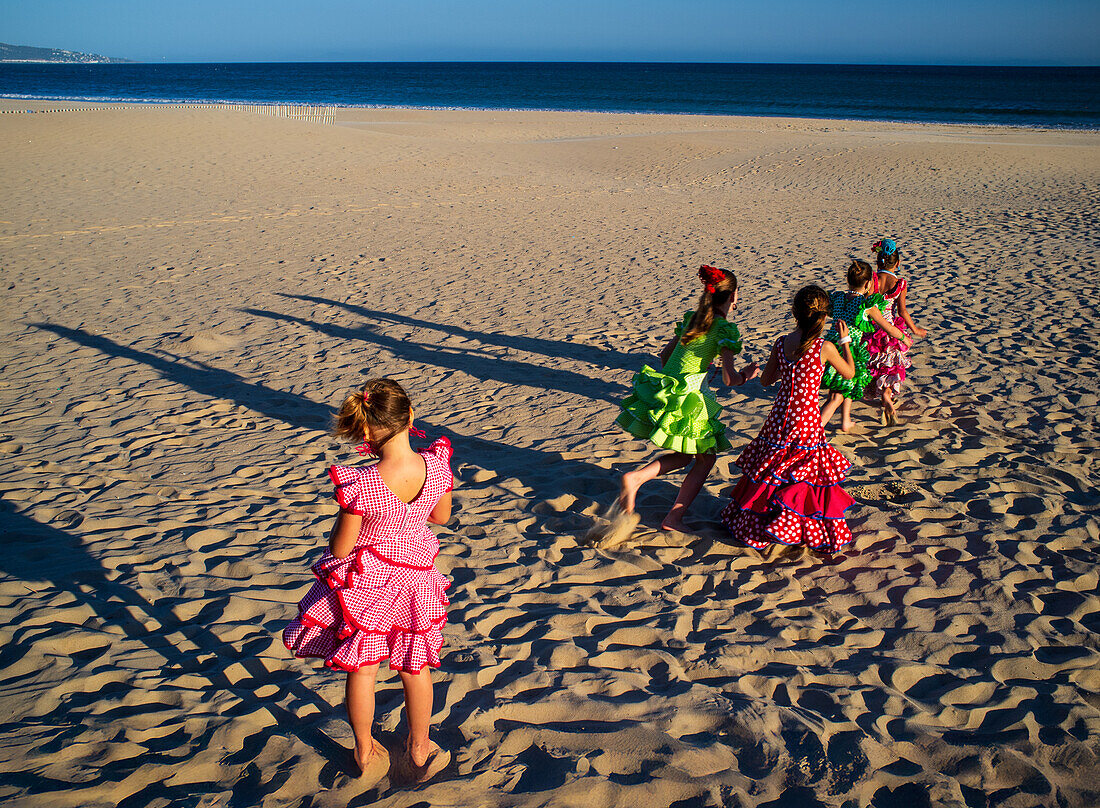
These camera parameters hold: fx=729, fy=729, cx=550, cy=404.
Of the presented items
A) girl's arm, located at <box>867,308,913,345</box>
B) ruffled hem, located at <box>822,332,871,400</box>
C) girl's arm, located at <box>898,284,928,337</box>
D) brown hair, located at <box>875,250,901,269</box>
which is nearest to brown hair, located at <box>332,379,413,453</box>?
ruffled hem, located at <box>822,332,871,400</box>

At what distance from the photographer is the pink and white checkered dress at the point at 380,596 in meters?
2.35

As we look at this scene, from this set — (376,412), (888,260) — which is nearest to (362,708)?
(376,412)

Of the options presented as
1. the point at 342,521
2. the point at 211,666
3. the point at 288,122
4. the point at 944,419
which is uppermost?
the point at 288,122

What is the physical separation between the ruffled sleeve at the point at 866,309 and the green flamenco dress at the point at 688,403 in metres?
1.71

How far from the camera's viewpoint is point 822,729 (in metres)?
2.74

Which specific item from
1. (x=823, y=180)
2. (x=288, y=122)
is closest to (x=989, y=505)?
(x=823, y=180)

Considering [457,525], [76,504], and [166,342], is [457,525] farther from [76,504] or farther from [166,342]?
[166,342]

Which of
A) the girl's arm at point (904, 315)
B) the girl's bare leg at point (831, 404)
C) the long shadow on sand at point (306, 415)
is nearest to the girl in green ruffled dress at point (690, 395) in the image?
the long shadow on sand at point (306, 415)

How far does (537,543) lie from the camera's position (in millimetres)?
4113

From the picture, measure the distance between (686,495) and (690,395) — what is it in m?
0.61

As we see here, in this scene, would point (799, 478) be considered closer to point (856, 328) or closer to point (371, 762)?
point (856, 328)

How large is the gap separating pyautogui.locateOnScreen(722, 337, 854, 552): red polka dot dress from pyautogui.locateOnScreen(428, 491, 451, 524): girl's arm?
6.75ft

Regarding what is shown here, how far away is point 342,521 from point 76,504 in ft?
10.3

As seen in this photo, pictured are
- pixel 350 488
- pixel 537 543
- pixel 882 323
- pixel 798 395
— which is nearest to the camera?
pixel 350 488
